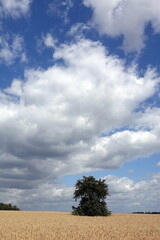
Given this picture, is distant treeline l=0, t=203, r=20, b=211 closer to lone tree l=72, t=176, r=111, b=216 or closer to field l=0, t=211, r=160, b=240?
lone tree l=72, t=176, r=111, b=216

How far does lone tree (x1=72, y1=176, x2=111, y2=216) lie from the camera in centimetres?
4512

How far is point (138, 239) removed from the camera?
19.5m

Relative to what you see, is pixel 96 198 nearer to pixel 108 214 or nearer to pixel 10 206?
pixel 108 214

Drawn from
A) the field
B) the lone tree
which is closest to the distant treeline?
the lone tree

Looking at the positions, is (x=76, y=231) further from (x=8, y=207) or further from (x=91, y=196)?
(x=8, y=207)

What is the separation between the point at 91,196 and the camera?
4578 cm

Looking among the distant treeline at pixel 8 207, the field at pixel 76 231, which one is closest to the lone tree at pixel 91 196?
the field at pixel 76 231

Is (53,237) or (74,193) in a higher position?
(74,193)

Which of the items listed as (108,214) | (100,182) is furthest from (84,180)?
(108,214)

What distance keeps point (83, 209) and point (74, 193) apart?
2800 mm

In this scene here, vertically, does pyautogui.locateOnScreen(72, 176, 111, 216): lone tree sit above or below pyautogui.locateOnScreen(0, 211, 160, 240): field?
above

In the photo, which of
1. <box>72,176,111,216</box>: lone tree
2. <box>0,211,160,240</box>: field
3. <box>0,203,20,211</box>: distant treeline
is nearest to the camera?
<box>0,211,160,240</box>: field

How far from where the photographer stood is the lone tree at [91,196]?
45.1 metres

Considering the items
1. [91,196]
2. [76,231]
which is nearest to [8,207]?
[91,196]
